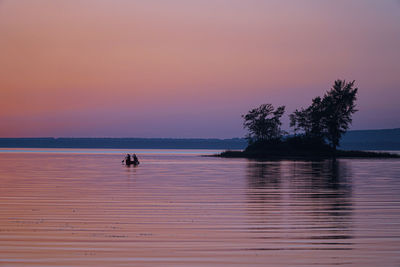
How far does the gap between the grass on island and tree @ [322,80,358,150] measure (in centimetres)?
274

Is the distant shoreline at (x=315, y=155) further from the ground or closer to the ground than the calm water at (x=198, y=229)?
further from the ground

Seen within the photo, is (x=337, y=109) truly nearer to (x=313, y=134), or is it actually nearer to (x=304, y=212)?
(x=313, y=134)

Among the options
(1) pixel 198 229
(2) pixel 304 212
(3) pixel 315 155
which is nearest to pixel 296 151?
(3) pixel 315 155

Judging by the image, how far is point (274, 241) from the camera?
1463cm

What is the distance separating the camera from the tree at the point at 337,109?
120 metres

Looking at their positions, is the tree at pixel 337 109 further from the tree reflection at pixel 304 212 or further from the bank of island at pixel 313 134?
→ the tree reflection at pixel 304 212

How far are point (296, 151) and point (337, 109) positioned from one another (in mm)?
13692

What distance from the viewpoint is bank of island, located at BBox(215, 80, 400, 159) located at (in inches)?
A: 4641

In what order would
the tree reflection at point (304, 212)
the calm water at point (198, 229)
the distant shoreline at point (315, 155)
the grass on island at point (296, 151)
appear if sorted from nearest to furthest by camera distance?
the calm water at point (198, 229) < the tree reflection at point (304, 212) < the distant shoreline at point (315, 155) < the grass on island at point (296, 151)

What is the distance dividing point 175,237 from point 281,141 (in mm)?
112055

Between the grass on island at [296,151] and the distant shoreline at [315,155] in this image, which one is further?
the grass on island at [296,151]

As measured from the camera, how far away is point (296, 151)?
118938 mm

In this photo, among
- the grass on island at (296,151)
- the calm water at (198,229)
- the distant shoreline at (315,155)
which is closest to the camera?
the calm water at (198,229)

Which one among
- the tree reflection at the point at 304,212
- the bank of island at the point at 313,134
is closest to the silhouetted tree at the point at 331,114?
the bank of island at the point at 313,134
